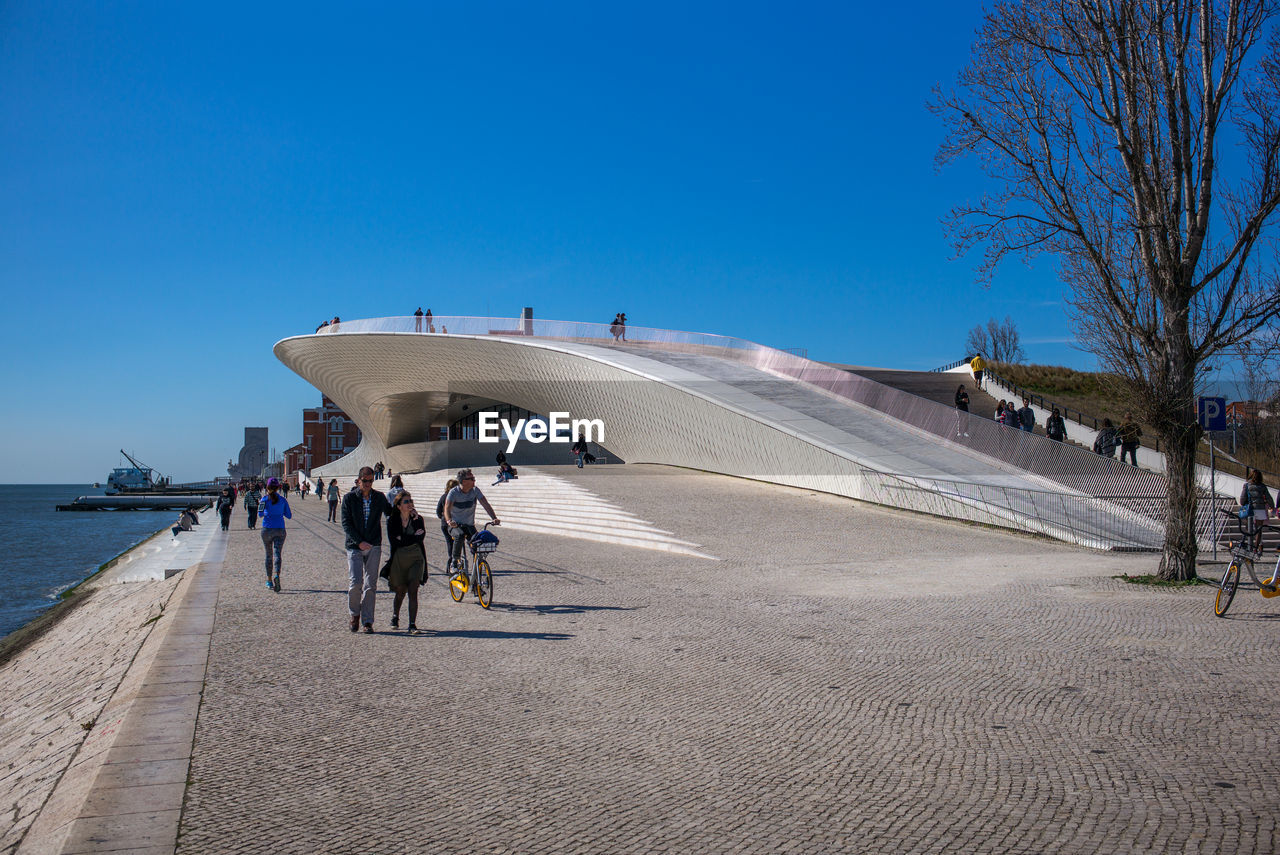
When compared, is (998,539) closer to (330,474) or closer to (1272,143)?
(1272,143)

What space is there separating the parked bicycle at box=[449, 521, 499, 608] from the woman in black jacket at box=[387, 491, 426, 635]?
978 millimetres

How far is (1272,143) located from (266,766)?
35.8ft

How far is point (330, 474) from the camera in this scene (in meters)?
67.5

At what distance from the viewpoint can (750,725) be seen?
4.47 m

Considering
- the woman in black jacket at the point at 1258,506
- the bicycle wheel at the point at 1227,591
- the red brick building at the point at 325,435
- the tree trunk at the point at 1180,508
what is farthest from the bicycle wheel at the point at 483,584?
the red brick building at the point at 325,435

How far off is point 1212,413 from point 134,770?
35.8 ft

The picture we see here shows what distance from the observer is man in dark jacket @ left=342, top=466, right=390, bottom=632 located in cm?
733

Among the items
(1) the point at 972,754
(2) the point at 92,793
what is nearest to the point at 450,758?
(2) the point at 92,793

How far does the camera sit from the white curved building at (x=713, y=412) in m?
16.0

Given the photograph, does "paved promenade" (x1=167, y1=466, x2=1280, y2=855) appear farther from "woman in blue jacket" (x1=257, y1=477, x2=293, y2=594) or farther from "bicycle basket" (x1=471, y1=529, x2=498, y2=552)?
"woman in blue jacket" (x1=257, y1=477, x2=293, y2=594)

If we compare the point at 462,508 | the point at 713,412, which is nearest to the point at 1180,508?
the point at 462,508

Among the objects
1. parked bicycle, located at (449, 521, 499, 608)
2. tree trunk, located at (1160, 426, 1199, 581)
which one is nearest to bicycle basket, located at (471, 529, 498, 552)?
parked bicycle, located at (449, 521, 499, 608)

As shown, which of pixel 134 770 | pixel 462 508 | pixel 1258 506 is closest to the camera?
pixel 134 770

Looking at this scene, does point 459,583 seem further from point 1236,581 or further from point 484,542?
point 1236,581
